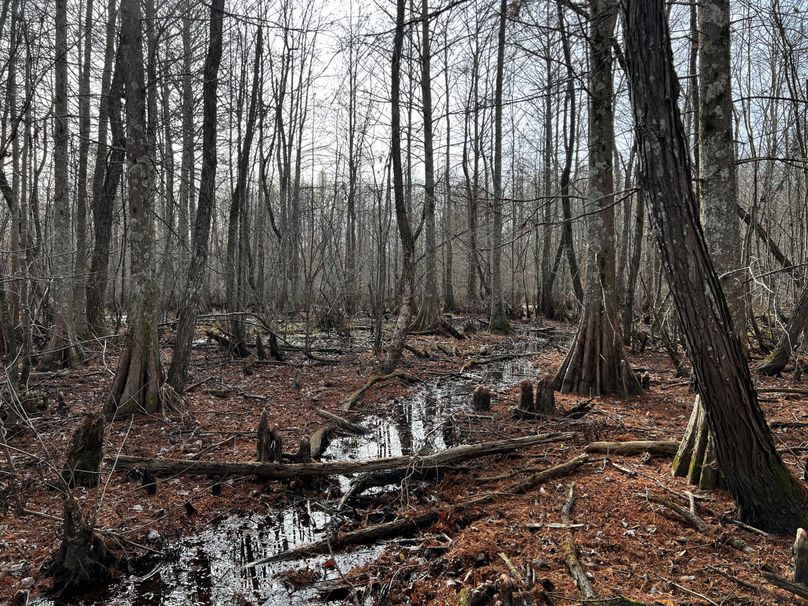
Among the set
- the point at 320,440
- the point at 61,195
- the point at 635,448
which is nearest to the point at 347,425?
the point at 320,440

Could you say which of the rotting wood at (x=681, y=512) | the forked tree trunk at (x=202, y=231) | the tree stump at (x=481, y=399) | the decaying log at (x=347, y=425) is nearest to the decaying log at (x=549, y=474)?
the rotting wood at (x=681, y=512)

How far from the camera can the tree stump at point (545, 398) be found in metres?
6.65

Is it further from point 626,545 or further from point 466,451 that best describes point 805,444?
point 466,451

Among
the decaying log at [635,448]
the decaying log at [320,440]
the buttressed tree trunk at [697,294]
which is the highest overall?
the buttressed tree trunk at [697,294]

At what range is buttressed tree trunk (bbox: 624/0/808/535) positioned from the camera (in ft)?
9.46

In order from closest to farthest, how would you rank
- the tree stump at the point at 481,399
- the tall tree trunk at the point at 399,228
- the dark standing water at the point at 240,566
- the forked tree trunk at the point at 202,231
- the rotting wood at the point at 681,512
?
the dark standing water at the point at 240,566
the rotting wood at the point at 681,512
the tree stump at the point at 481,399
the forked tree trunk at the point at 202,231
the tall tree trunk at the point at 399,228

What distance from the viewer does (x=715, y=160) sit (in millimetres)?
3941

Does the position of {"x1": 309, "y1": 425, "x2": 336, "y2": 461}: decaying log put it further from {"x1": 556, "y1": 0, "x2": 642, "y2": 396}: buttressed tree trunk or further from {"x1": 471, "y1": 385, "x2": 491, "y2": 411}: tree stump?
{"x1": 556, "y1": 0, "x2": 642, "y2": 396}: buttressed tree trunk

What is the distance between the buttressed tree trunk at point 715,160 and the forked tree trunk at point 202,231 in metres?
6.37

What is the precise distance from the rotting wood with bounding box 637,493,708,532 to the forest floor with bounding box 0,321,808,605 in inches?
1.6

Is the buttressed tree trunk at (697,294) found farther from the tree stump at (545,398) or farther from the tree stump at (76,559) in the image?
the tree stump at (76,559)

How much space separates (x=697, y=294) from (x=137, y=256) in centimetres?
631

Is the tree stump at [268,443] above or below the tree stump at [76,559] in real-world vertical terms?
above

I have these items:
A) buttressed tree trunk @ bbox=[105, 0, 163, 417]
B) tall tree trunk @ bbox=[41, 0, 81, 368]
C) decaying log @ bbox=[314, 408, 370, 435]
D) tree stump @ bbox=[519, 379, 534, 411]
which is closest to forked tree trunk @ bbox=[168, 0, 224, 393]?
buttressed tree trunk @ bbox=[105, 0, 163, 417]
